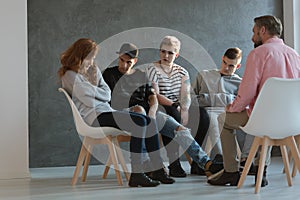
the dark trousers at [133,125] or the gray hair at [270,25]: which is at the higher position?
the gray hair at [270,25]

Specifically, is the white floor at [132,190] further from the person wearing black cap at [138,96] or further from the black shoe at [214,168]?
the person wearing black cap at [138,96]

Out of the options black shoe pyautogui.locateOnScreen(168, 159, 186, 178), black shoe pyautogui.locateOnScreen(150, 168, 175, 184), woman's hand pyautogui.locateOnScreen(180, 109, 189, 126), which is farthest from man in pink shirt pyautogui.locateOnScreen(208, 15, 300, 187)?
woman's hand pyautogui.locateOnScreen(180, 109, 189, 126)

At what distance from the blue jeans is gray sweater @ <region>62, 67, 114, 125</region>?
0.54m

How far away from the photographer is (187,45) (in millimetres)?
6402

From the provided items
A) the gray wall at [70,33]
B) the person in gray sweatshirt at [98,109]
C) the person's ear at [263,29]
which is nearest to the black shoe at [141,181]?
the person in gray sweatshirt at [98,109]

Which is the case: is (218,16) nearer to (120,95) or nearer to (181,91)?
(181,91)

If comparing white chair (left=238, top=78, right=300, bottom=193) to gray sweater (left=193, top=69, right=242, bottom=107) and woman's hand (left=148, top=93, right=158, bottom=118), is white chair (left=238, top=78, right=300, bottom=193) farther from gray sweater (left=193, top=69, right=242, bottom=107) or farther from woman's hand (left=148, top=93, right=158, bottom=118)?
gray sweater (left=193, top=69, right=242, bottom=107)

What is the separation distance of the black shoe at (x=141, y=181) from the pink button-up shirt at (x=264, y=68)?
0.86 m

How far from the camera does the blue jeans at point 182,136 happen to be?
15.0ft

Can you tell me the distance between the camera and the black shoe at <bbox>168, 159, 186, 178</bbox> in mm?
4746

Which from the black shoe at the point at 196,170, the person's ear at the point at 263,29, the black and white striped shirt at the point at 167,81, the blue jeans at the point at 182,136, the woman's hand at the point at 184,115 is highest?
the person's ear at the point at 263,29

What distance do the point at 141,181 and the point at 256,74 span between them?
1125mm

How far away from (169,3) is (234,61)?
1605 millimetres

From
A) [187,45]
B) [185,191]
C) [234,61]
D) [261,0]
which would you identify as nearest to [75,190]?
[185,191]
